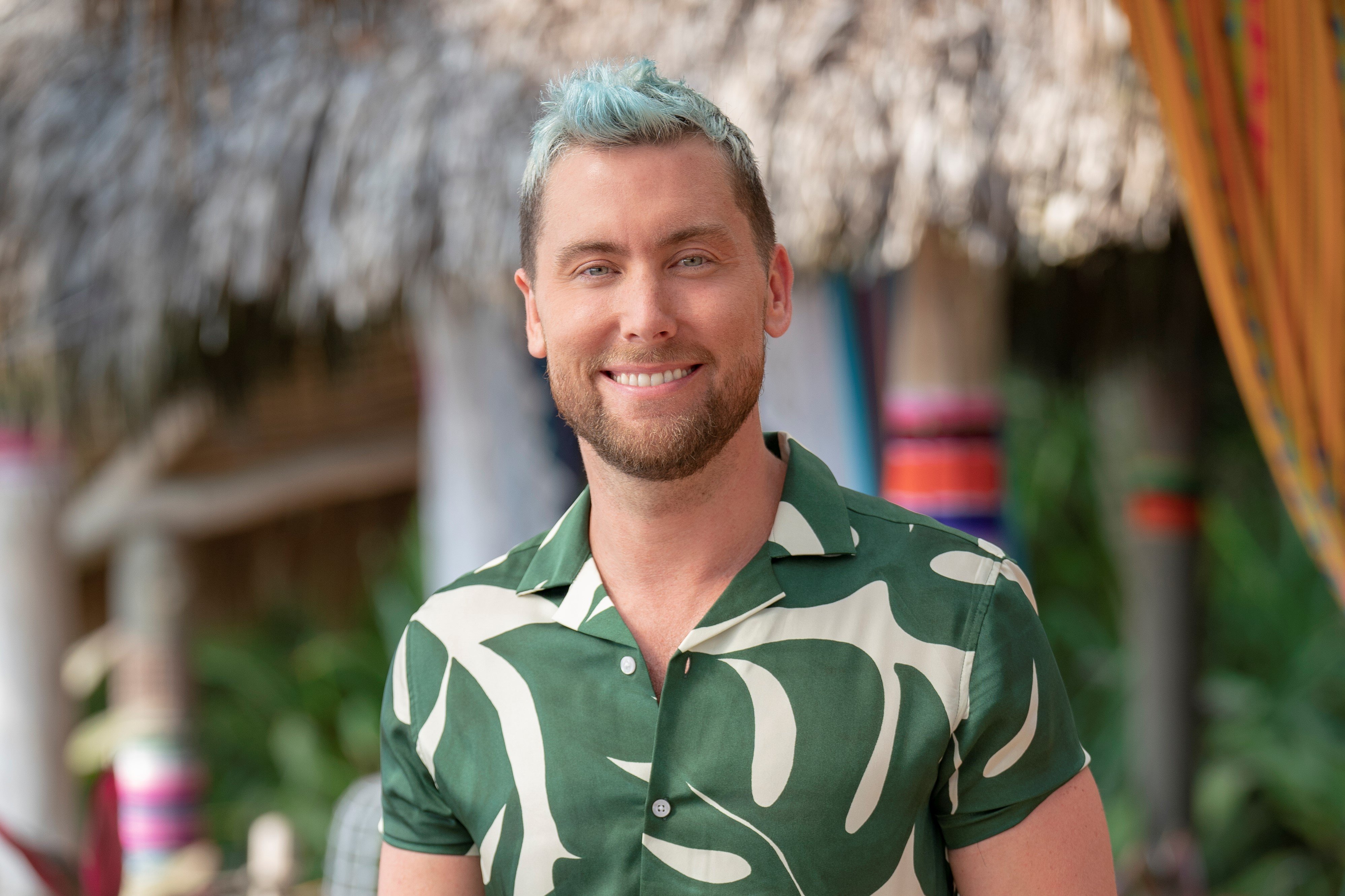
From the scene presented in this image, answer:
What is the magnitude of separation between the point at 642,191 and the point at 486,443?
84.0 inches

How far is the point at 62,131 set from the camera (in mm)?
3129

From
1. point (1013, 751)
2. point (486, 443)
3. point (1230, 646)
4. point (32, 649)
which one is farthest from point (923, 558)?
point (1230, 646)

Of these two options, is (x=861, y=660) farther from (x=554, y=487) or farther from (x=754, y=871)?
(x=554, y=487)

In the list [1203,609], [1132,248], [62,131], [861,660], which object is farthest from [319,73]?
[1203,609]

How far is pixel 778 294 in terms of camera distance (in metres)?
0.98

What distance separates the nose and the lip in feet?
0.06

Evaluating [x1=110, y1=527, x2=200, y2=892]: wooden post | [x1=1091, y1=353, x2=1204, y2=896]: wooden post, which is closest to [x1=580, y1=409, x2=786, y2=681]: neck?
[x1=1091, y1=353, x2=1204, y2=896]: wooden post

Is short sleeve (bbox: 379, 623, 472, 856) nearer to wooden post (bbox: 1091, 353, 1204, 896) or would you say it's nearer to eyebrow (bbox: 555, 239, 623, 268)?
eyebrow (bbox: 555, 239, 623, 268)

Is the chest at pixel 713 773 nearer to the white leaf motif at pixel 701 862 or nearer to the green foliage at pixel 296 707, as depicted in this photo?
the white leaf motif at pixel 701 862

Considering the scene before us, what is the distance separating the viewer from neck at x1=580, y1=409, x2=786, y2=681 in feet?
3.09

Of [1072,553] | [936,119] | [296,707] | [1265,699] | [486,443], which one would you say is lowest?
[296,707]

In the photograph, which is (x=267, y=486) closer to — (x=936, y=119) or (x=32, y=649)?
(x=32, y=649)

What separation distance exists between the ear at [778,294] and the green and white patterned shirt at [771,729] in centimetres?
13

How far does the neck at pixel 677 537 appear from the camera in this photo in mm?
943
